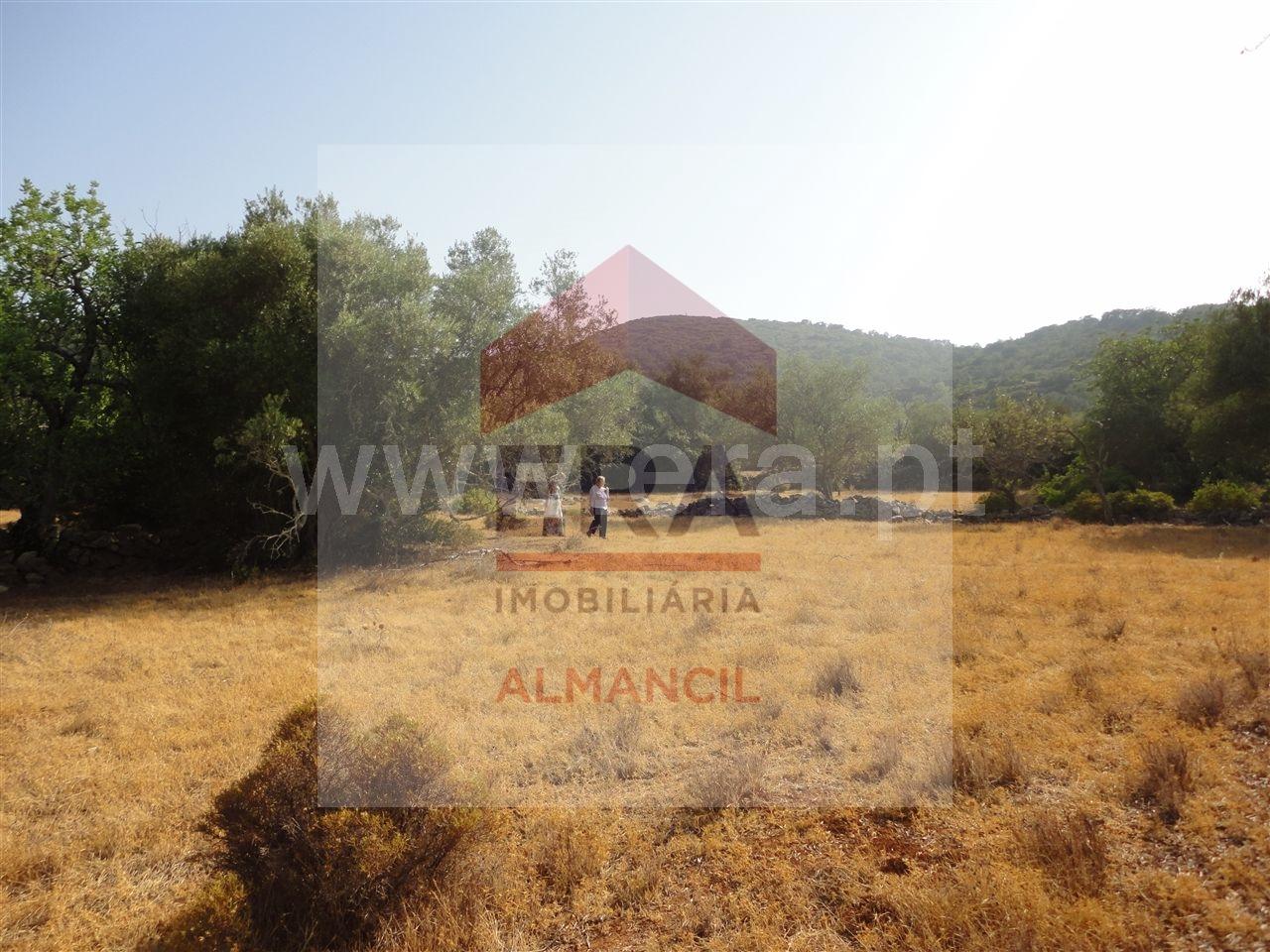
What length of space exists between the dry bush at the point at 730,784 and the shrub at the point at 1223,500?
22.5 meters

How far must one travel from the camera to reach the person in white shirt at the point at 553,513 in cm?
1844

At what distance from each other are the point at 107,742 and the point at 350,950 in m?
4.08

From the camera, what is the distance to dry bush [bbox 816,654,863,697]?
7037mm

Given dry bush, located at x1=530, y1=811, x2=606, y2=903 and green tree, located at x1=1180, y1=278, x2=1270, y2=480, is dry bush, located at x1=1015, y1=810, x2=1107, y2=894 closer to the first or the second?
dry bush, located at x1=530, y1=811, x2=606, y2=903


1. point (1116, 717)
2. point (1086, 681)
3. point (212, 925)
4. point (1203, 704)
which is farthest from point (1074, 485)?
point (212, 925)

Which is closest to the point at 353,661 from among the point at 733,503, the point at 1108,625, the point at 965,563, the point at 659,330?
the point at 1108,625

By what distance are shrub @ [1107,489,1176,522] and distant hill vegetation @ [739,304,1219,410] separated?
2909 cm

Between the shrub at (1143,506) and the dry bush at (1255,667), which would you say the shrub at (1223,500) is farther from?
the dry bush at (1255,667)

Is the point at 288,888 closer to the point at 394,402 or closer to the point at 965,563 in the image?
the point at 394,402

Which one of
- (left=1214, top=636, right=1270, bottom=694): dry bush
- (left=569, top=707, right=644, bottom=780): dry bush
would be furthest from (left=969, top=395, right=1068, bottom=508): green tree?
(left=569, top=707, right=644, bottom=780): dry bush

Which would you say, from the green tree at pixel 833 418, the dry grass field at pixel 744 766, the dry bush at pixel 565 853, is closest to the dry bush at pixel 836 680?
the dry grass field at pixel 744 766

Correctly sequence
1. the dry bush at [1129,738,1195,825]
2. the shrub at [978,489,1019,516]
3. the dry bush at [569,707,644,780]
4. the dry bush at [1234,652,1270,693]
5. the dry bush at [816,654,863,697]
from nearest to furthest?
the dry bush at [1129,738,1195,825], the dry bush at [569,707,644,780], the dry bush at [1234,652,1270,693], the dry bush at [816,654,863,697], the shrub at [978,489,1019,516]

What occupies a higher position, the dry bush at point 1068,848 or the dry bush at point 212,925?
the dry bush at point 1068,848

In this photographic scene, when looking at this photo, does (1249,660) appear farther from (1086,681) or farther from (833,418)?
(833,418)
